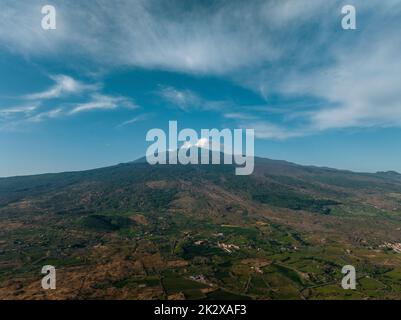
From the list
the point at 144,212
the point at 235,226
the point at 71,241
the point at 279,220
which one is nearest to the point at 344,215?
the point at 279,220
